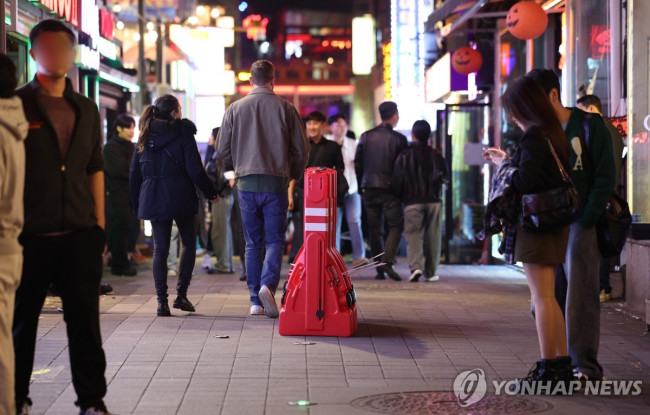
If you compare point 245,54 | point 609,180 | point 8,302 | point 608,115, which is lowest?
point 8,302

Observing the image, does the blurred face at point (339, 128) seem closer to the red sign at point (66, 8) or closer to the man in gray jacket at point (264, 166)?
the red sign at point (66, 8)

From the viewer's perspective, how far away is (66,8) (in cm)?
1357

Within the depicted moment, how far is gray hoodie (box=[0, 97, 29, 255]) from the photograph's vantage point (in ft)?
14.7

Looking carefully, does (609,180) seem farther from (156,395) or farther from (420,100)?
(420,100)

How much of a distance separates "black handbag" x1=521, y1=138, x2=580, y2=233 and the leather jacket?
740cm

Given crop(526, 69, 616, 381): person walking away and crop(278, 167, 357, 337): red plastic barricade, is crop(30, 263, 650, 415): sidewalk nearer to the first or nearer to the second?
crop(278, 167, 357, 337): red plastic barricade

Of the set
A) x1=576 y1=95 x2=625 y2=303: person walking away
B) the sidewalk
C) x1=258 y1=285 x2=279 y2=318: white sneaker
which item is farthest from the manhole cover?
x1=576 y1=95 x2=625 y2=303: person walking away

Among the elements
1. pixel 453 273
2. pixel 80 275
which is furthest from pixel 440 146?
pixel 80 275

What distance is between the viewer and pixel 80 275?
5.10 m

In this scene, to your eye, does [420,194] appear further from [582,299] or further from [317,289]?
[582,299]

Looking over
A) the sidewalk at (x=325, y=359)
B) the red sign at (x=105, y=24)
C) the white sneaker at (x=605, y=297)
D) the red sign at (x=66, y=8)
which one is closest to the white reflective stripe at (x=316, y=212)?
the sidewalk at (x=325, y=359)

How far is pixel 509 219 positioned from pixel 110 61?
13110 mm

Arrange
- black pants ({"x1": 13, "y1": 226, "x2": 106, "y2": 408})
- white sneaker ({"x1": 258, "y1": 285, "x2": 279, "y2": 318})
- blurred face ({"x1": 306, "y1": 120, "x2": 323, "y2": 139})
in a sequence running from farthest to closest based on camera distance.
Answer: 1. blurred face ({"x1": 306, "y1": 120, "x2": 323, "y2": 139})
2. white sneaker ({"x1": 258, "y1": 285, "x2": 279, "y2": 318})
3. black pants ({"x1": 13, "y1": 226, "x2": 106, "y2": 408})

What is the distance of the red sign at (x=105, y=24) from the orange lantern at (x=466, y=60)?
541 cm
